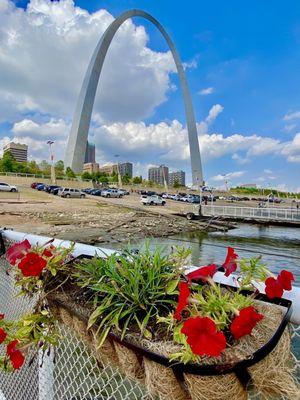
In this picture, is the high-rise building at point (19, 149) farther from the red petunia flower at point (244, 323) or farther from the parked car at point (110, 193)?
the red petunia flower at point (244, 323)

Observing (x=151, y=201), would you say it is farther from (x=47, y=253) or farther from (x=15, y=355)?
(x=15, y=355)

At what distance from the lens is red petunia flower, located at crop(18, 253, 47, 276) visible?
3.72ft

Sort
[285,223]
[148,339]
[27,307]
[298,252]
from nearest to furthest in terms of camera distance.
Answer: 1. [148,339]
2. [27,307]
3. [298,252]
4. [285,223]

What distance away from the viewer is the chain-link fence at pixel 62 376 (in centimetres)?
118

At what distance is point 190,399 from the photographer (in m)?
0.77

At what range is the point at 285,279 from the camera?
33.5 inches

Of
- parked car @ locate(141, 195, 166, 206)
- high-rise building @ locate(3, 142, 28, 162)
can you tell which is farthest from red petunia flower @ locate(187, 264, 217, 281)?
high-rise building @ locate(3, 142, 28, 162)

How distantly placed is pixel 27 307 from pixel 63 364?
345 mm

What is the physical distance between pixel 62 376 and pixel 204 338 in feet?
3.97

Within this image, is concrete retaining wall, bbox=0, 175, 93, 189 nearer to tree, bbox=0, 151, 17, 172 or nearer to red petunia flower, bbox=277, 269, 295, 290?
tree, bbox=0, 151, 17, 172

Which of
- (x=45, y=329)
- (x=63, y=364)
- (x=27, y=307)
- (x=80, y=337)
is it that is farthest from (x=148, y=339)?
(x=27, y=307)

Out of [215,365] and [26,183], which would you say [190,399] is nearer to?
[215,365]

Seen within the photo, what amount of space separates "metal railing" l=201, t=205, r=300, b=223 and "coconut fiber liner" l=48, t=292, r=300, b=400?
30.3 meters

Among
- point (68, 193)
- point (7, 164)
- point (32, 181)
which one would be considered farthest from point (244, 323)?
point (7, 164)
